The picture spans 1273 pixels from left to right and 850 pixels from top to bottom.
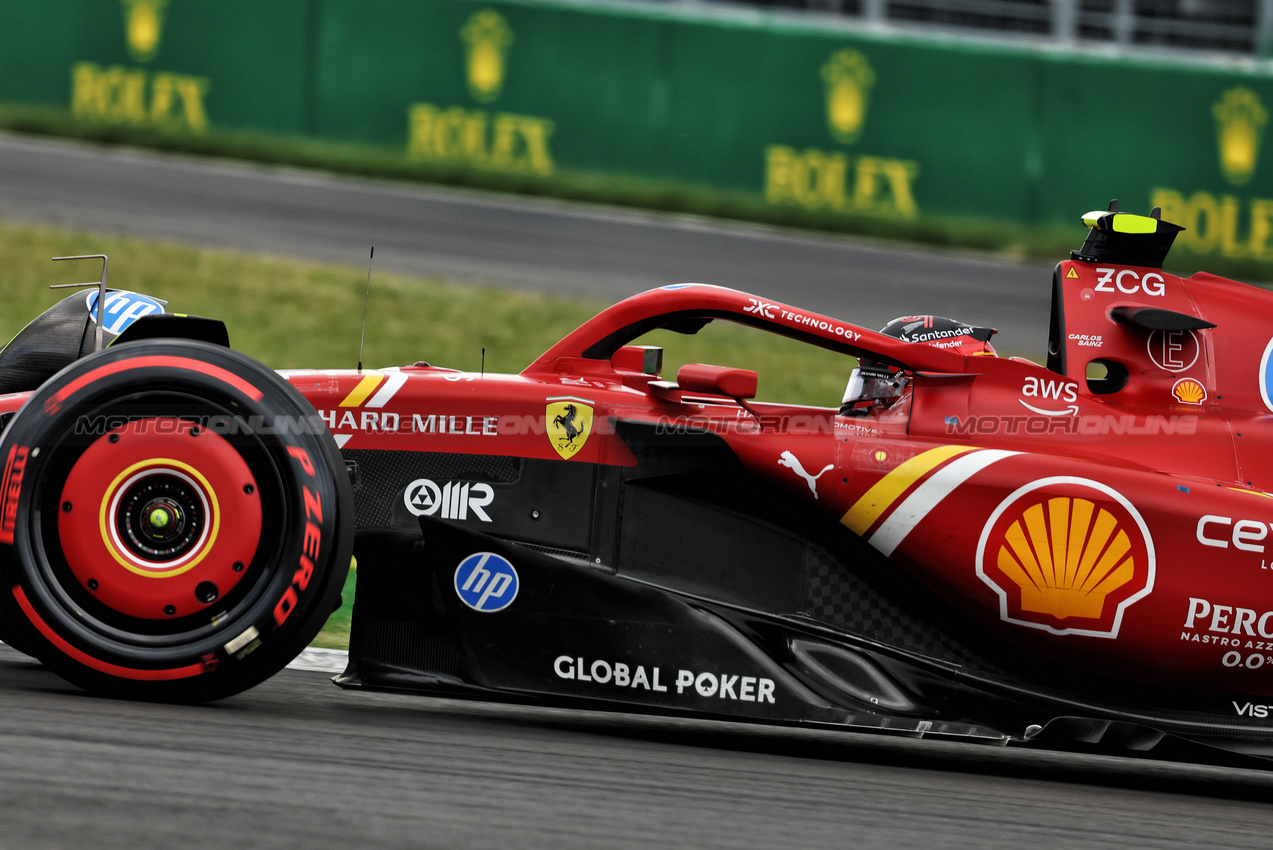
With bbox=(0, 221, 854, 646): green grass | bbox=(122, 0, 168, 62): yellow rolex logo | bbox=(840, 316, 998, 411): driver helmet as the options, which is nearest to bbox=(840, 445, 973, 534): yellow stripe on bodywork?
bbox=(840, 316, 998, 411): driver helmet

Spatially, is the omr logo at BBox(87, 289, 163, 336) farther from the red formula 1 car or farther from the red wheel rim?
the red wheel rim

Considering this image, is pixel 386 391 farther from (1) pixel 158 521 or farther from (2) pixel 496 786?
(2) pixel 496 786

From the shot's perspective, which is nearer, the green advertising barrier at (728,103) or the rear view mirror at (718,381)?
the rear view mirror at (718,381)

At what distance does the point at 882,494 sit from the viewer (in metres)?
4.11

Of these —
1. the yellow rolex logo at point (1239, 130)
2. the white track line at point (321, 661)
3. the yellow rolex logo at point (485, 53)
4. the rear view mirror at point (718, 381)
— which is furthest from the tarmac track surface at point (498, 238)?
the rear view mirror at point (718, 381)

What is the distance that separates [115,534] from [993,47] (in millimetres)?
12669

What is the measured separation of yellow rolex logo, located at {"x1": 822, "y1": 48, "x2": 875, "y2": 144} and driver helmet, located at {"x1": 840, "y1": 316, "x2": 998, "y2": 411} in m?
10.3

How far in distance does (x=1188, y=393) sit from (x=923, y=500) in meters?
1.01

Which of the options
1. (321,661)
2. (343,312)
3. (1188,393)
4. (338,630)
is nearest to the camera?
(1188,393)

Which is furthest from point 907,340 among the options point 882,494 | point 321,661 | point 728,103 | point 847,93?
point 847,93

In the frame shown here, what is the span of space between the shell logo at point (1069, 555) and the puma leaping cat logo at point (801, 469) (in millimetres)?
469

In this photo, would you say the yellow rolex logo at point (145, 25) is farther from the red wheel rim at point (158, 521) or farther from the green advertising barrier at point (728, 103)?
the red wheel rim at point (158, 521)

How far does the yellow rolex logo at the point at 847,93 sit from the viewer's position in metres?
14.7

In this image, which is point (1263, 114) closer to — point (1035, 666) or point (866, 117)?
point (866, 117)
